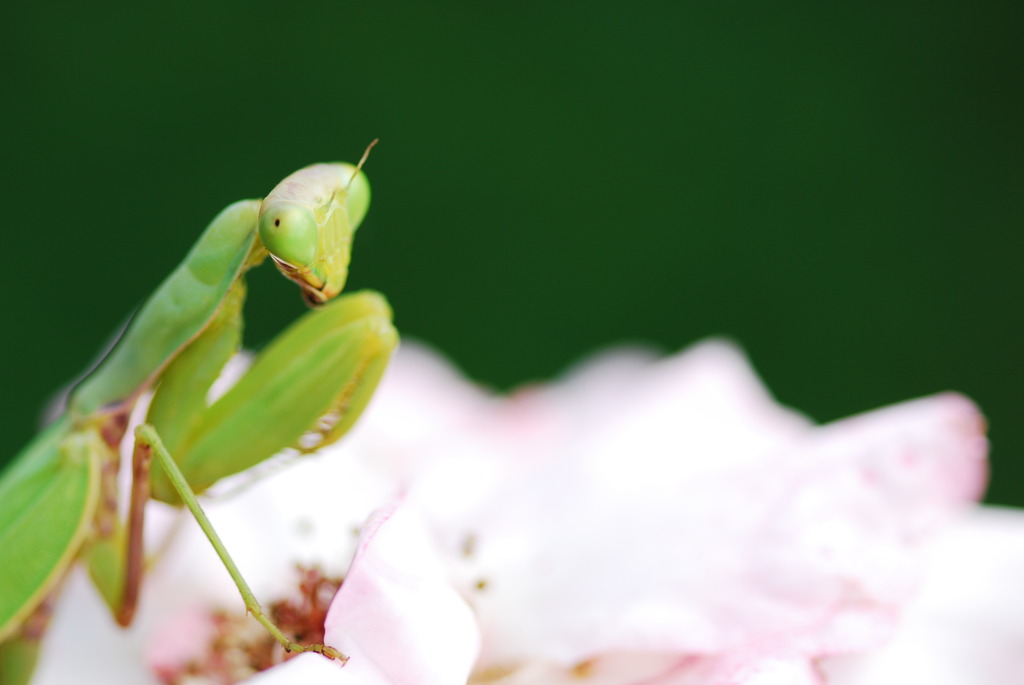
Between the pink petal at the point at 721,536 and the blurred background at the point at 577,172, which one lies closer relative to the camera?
the pink petal at the point at 721,536

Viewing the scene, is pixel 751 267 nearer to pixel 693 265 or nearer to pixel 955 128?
pixel 693 265

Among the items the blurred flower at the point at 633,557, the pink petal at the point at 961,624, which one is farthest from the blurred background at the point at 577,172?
the pink petal at the point at 961,624

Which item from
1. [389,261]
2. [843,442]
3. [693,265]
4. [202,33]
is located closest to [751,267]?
[693,265]

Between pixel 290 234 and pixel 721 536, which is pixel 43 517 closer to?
pixel 290 234

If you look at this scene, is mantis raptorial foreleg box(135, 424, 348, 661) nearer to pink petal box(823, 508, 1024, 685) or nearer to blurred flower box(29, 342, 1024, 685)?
blurred flower box(29, 342, 1024, 685)

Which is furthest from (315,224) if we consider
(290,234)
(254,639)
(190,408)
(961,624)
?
(961,624)

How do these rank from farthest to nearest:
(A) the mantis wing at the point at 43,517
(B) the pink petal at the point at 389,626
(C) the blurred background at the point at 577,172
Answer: (C) the blurred background at the point at 577,172 → (A) the mantis wing at the point at 43,517 → (B) the pink petal at the point at 389,626

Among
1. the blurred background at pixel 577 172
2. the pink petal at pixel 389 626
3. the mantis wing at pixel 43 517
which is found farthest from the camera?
the blurred background at pixel 577 172

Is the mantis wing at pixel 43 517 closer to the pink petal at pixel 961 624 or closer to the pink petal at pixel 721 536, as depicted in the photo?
the pink petal at pixel 721 536
